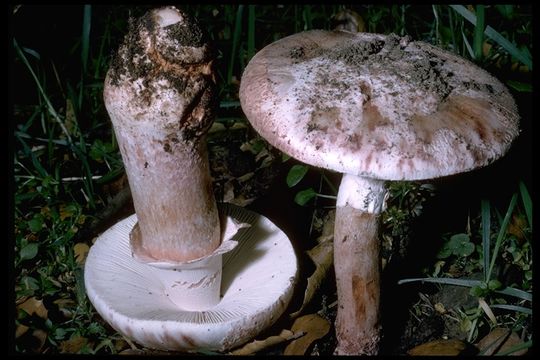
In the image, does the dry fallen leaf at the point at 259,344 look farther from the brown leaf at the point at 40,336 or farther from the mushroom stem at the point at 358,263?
the brown leaf at the point at 40,336

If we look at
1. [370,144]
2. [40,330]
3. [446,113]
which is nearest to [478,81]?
[446,113]

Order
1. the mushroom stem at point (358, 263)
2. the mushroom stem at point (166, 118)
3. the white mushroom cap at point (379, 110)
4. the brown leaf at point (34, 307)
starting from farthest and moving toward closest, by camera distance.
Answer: the brown leaf at point (34, 307), the mushroom stem at point (358, 263), the mushroom stem at point (166, 118), the white mushroom cap at point (379, 110)

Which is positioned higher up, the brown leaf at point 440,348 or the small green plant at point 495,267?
the small green plant at point 495,267

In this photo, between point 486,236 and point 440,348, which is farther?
point 486,236

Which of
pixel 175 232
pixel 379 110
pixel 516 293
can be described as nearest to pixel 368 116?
pixel 379 110

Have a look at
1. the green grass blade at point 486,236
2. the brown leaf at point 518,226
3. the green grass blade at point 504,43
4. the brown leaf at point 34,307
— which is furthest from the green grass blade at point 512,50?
the brown leaf at point 34,307

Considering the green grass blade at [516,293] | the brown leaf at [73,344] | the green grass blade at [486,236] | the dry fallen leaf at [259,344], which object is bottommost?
the brown leaf at [73,344]

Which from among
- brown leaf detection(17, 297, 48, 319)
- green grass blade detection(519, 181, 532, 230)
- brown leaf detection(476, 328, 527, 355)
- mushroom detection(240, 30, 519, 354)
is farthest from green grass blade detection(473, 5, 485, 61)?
brown leaf detection(17, 297, 48, 319)

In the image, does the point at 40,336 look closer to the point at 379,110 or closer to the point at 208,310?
the point at 208,310
